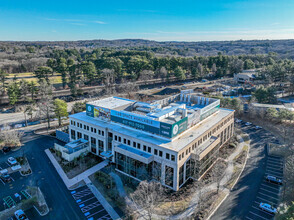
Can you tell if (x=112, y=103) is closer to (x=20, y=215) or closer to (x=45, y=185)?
(x=45, y=185)

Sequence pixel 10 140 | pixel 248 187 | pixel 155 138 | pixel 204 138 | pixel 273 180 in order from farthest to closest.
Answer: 1. pixel 10 140
2. pixel 204 138
3. pixel 155 138
4. pixel 273 180
5. pixel 248 187

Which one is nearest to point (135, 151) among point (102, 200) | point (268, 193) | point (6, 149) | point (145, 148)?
point (145, 148)

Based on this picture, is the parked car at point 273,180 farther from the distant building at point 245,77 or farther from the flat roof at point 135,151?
the distant building at point 245,77

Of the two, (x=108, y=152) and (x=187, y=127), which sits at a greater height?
(x=187, y=127)

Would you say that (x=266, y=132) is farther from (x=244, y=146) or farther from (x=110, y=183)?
(x=110, y=183)

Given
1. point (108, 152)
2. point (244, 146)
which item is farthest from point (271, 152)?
point (108, 152)

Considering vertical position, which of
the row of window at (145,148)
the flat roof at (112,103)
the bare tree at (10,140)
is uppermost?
the flat roof at (112,103)

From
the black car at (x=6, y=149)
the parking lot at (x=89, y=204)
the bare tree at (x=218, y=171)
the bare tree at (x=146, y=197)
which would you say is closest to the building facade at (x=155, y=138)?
the bare tree at (x=218, y=171)

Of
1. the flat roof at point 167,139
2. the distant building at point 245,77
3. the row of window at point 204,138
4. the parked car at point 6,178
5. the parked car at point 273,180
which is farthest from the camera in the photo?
the distant building at point 245,77
